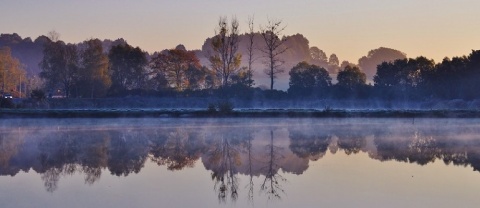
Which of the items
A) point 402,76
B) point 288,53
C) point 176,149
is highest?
point 288,53

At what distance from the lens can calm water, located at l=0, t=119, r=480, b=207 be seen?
31.5 feet

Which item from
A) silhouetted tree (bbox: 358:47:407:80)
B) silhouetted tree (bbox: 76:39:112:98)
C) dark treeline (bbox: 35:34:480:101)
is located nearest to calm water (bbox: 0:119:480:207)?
silhouetted tree (bbox: 76:39:112:98)

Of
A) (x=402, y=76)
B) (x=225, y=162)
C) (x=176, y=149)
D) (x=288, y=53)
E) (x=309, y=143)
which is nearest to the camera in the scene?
(x=225, y=162)

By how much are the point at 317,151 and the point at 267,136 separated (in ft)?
16.6

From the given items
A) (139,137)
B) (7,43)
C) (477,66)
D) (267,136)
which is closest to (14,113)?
(139,137)

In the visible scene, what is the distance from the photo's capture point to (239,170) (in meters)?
13.0

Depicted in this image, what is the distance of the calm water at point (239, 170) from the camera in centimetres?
961

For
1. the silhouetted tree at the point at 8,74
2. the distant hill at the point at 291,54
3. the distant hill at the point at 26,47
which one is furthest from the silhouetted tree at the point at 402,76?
the distant hill at the point at 26,47

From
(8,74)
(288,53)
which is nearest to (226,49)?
(8,74)

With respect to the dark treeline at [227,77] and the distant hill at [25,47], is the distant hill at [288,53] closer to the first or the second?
the distant hill at [25,47]

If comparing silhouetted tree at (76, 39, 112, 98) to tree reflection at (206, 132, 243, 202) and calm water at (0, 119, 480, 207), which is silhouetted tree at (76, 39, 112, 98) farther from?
tree reflection at (206, 132, 243, 202)

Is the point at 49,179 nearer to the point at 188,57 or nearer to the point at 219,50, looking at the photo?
the point at 219,50

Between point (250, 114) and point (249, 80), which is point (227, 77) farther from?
point (250, 114)

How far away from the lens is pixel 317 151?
54.5ft
